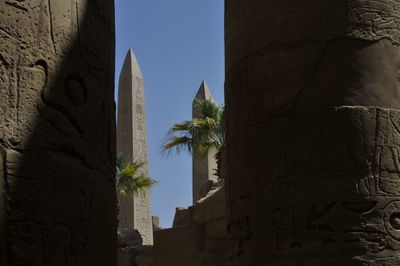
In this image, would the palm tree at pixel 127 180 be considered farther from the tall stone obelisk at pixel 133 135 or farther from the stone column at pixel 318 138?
the stone column at pixel 318 138

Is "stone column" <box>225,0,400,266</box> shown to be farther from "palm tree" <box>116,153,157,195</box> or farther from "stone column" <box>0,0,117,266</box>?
"palm tree" <box>116,153,157,195</box>

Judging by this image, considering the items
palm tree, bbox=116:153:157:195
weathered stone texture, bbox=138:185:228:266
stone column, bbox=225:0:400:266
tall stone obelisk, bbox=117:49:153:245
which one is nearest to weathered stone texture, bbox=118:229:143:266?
weathered stone texture, bbox=138:185:228:266

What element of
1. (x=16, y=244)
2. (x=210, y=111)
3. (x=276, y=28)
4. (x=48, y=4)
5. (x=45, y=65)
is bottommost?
(x=16, y=244)

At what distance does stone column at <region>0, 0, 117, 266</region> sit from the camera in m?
2.91

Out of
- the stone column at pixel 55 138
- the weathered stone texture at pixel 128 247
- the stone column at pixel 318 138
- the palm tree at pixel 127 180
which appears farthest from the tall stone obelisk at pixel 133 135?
the stone column at pixel 55 138

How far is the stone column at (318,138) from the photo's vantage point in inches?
198

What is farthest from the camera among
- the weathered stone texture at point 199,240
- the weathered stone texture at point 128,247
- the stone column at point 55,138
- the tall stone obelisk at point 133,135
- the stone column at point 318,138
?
the tall stone obelisk at point 133,135

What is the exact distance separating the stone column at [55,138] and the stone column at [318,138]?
6.32 ft

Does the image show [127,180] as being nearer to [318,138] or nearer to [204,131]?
[204,131]

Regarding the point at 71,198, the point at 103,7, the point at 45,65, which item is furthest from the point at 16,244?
the point at 103,7

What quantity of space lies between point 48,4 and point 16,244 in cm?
99

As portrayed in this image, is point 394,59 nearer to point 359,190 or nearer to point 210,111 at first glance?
point 359,190

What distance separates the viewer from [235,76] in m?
5.89

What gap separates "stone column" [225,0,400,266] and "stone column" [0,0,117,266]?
1.93m
